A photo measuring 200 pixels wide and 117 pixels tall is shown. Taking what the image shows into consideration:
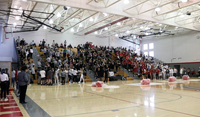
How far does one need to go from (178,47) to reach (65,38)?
19.5 metres

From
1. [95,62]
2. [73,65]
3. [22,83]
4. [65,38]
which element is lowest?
[22,83]

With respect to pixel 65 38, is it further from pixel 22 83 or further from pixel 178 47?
pixel 22 83

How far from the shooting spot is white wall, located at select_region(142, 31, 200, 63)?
1081 inches

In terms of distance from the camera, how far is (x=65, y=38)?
92.9ft

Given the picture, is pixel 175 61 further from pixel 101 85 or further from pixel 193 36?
pixel 101 85

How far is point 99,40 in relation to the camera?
31.9 m

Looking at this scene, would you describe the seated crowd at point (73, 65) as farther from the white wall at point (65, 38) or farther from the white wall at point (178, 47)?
the white wall at point (65, 38)

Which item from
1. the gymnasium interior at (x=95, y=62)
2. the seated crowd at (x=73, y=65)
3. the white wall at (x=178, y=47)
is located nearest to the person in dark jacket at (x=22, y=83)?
the gymnasium interior at (x=95, y=62)

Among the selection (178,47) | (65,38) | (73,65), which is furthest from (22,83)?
(178,47)

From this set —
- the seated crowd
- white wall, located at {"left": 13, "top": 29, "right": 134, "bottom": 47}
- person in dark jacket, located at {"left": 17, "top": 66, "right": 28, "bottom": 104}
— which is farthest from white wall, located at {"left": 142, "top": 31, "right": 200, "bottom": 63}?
person in dark jacket, located at {"left": 17, "top": 66, "right": 28, "bottom": 104}

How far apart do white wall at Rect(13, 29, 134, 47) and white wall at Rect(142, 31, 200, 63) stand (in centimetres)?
564

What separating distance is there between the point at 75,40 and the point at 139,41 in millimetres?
14577

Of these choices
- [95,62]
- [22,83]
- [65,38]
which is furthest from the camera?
[65,38]

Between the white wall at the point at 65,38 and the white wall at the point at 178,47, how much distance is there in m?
5.64
